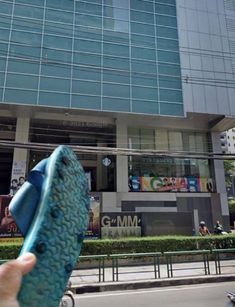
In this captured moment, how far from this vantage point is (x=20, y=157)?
25.9 metres

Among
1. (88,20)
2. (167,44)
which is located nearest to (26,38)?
(88,20)

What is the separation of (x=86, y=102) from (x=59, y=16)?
7991mm

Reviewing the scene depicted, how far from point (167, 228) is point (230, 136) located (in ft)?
258

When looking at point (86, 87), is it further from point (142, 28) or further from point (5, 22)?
point (142, 28)

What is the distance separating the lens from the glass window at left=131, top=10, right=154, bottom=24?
2877 centimetres

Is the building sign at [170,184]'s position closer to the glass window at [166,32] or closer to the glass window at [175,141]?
the glass window at [175,141]

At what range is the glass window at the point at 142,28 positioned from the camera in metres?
28.3

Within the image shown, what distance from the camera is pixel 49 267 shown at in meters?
1.27

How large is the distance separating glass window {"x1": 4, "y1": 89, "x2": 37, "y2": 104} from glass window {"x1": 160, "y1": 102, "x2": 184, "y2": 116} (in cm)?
1092

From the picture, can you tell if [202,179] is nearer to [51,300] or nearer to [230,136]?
[51,300]

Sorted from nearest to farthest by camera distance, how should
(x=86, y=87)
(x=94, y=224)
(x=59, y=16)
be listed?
(x=94, y=224)
(x=86, y=87)
(x=59, y=16)

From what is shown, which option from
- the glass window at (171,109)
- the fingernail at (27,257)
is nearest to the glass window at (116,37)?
the glass window at (171,109)

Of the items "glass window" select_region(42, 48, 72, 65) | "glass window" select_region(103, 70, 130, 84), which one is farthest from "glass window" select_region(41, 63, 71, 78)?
"glass window" select_region(103, 70, 130, 84)

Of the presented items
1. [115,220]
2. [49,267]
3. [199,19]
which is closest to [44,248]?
[49,267]
